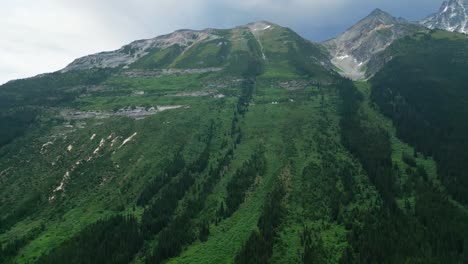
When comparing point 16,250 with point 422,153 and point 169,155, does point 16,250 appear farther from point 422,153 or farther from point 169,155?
point 422,153

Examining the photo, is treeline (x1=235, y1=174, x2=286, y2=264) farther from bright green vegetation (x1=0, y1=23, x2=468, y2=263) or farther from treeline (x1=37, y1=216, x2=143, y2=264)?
treeline (x1=37, y1=216, x2=143, y2=264)

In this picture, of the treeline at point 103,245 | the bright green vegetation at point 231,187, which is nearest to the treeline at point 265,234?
the bright green vegetation at point 231,187

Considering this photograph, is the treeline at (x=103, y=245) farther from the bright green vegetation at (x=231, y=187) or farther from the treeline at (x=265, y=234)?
the treeline at (x=265, y=234)

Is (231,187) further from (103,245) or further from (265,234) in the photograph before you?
(103,245)

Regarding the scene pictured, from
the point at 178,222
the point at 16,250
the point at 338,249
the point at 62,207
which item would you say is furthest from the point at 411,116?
the point at 16,250

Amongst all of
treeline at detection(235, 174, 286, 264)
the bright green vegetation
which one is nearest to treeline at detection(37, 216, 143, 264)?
the bright green vegetation

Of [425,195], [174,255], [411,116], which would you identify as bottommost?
[174,255]
